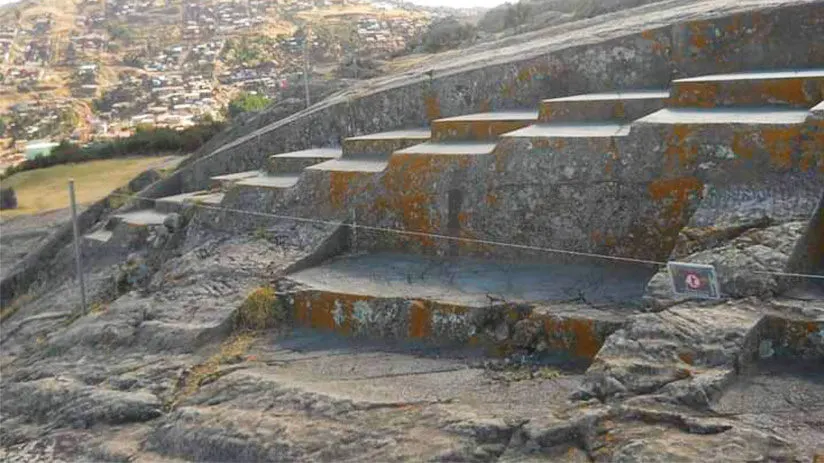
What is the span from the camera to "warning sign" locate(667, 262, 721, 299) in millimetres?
4016

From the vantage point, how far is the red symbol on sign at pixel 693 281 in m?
4.05

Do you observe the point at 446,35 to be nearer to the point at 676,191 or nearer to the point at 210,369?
the point at 676,191

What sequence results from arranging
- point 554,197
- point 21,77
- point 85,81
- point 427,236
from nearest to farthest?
1. point 554,197
2. point 427,236
3. point 85,81
4. point 21,77

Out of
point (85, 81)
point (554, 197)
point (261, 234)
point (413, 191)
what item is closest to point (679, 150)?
point (554, 197)

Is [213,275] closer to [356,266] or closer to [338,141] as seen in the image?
[356,266]

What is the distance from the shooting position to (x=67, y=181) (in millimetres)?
19047

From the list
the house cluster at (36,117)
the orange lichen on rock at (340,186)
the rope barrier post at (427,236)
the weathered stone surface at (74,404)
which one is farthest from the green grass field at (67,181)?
the house cluster at (36,117)

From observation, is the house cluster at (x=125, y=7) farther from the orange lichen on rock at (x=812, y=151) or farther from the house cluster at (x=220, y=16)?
the orange lichen on rock at (x=812, y=151)

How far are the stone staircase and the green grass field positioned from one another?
36.5ft

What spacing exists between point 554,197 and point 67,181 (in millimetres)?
16079

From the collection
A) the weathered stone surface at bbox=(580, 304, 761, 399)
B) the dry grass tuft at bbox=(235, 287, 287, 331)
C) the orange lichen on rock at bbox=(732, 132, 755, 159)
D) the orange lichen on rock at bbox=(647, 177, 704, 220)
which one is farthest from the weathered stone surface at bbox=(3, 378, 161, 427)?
the orange lichen on rock at bbox=(732, 132, 755, 159)

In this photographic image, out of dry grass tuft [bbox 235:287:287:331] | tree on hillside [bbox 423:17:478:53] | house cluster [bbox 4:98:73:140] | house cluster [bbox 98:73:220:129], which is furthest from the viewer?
house cluster [bbox 98:73:220:129]

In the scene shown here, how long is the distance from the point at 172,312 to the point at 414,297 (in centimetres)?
189

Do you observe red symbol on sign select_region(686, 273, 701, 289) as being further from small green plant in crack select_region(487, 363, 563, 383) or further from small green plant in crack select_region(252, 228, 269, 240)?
small green plant in crack select_region(252, 228, 269, 240)
